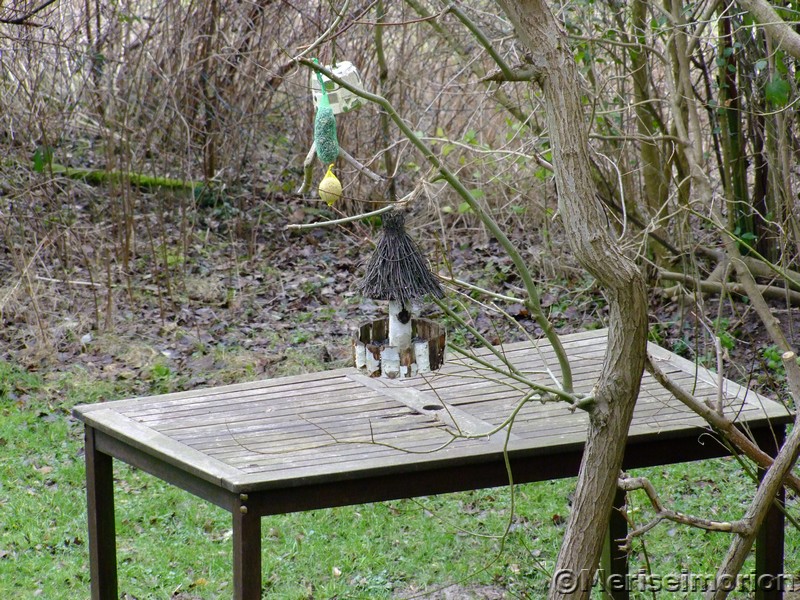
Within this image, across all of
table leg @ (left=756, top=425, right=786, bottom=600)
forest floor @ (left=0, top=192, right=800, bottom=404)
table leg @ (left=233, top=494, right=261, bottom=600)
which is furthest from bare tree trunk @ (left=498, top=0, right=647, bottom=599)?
forest floor @ (left=0, top=192, right=800, bottom=404)

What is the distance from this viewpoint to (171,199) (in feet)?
27.8

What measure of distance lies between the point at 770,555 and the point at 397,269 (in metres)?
1.62

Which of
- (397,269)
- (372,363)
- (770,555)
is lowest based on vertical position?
(770,555)

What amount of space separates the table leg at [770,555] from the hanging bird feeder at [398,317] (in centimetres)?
127

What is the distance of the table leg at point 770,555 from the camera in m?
3.23

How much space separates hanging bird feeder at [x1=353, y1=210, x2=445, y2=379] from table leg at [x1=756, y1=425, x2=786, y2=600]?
1.27 m

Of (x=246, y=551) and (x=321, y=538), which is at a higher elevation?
(x=246, y=551)

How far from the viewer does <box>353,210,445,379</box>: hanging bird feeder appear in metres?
2.68

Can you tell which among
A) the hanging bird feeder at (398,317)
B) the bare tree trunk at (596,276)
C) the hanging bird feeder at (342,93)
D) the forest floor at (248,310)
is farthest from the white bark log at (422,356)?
the forest floor at (248,310)

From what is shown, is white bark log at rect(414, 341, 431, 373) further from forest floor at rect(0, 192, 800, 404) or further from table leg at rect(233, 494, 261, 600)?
forest floor at rect(0, 192, 800, 404)

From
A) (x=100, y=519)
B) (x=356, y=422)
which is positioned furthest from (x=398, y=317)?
(x=100, y=519)

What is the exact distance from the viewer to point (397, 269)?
2.68 m

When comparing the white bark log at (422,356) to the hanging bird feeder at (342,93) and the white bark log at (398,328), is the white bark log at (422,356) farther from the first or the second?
the hanging bird feeder at (342,93)

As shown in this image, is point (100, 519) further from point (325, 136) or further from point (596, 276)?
point (596, 276)
